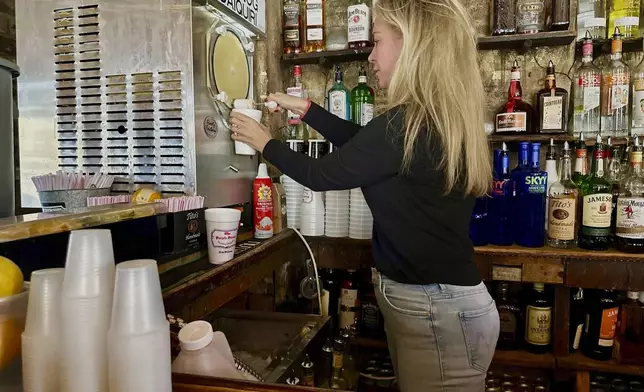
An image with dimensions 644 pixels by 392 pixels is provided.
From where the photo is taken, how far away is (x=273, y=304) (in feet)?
6.44

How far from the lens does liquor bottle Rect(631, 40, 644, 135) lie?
1808mm

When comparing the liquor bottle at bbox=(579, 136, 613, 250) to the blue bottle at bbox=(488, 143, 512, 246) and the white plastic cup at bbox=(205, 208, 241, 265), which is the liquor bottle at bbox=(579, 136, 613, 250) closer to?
the blue bottle at bbox=(488, 143, 512, 246)

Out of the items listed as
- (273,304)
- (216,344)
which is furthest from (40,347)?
(273,304)

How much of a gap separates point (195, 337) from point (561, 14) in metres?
1.90

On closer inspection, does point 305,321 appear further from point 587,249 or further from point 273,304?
point 587,249

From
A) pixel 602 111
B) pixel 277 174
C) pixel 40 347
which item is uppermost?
pixel 602 111

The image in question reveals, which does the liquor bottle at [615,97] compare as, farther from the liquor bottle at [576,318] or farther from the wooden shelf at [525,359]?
the wooden shelf at [525,359]

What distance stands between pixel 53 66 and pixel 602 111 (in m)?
2.07

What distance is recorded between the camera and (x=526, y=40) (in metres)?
1.84

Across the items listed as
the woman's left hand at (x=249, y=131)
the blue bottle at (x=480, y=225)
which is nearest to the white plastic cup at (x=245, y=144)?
the woman's left hand at (x=249, y=131)

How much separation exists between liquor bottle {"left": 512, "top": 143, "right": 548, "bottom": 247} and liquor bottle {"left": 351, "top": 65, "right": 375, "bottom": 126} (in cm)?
69

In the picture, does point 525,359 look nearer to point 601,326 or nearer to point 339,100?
point 601,326

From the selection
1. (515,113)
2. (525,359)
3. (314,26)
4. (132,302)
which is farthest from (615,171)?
(132,302)

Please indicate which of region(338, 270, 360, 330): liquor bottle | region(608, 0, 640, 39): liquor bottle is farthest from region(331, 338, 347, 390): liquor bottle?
region(608, 0, 640, 39): liquor bottle
